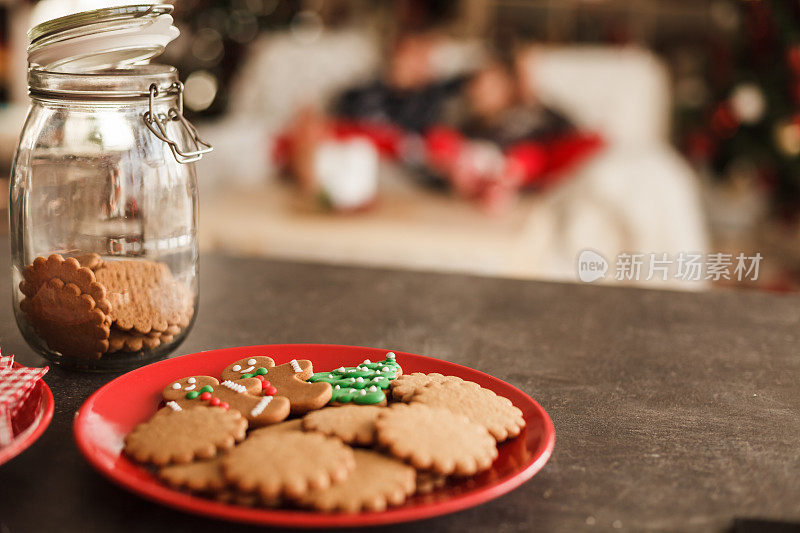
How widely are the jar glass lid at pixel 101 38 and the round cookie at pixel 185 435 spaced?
0.89 ft

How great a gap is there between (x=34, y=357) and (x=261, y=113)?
2.78 m

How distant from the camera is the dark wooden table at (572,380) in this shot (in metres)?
0.47

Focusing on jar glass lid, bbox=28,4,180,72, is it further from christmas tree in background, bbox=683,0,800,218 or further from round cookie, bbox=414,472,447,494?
christmas tree in background, bbox=683,0,800,218

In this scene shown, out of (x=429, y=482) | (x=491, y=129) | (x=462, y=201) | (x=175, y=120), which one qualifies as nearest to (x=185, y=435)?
(x=429, y=482)

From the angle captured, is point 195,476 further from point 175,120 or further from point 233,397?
point 175,120

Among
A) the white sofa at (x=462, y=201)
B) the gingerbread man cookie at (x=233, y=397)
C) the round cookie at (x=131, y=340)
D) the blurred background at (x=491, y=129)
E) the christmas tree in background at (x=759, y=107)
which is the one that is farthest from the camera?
the christmas tree in background at (x=759, y=107)

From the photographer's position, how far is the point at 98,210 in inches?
24.8

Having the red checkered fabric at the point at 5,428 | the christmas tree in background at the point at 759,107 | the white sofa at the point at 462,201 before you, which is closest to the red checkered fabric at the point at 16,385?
the red checkered fabric at the point at 5,428

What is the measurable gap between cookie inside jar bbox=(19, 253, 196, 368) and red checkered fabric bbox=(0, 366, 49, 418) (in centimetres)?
5

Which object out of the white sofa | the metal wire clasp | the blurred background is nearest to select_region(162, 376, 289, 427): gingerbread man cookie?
the metal wire clasp

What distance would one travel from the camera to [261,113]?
3357mm

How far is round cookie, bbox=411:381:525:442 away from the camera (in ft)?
1.70

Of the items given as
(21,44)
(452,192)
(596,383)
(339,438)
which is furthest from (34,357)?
(21,44)

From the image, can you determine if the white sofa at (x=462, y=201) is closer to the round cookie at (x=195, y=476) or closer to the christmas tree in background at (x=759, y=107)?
the christmas tree in background at (x=759, y=107)
